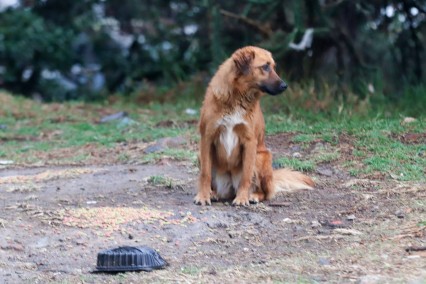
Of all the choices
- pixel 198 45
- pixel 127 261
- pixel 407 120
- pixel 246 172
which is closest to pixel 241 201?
pixel 246 172

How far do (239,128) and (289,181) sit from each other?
0.83 m

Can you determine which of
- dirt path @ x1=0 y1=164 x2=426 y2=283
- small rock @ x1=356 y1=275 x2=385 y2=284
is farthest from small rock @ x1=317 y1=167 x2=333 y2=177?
small rock @ x1=356 y1=275 x2=385 y2=284

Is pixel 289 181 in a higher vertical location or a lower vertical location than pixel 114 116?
higher

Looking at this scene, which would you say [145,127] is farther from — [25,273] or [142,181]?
[25,273]

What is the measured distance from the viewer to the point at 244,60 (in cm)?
741

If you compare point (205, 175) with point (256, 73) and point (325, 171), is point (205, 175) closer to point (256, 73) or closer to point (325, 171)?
point (256, 73)

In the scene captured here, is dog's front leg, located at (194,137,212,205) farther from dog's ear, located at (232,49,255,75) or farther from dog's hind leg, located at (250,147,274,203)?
dog's ear, located at (232,49,255,75)

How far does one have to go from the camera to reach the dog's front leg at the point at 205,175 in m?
7.35

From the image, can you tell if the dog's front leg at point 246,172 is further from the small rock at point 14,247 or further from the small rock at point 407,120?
the small rock at point 407,120

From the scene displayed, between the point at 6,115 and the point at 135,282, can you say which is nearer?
the point at 135,282

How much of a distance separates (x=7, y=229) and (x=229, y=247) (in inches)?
68.3

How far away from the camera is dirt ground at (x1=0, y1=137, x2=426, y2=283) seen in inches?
212

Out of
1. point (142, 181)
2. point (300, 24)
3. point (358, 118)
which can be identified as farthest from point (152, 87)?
point (142, 181)

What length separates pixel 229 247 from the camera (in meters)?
6.13
